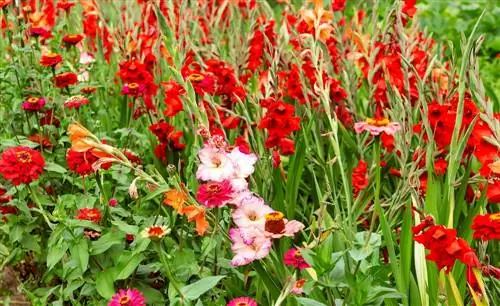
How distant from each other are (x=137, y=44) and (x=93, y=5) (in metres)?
0.71

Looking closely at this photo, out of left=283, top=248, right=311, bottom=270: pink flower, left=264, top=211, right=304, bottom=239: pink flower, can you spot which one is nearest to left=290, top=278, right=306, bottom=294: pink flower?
left=283, top=248, right=311, bottom=270: pink flower

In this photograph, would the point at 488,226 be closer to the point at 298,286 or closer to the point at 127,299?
the point at 298,286

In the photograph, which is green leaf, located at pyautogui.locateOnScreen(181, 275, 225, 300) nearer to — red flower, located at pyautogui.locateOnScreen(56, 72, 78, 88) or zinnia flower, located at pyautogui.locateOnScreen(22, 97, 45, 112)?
zinnia flower, located at pyautogui.locateOnScreen(22, 97, 45, 112)

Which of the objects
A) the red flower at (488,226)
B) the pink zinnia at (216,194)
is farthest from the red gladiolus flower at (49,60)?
the red flower at (488,226)

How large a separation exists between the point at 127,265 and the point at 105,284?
0.10 metres

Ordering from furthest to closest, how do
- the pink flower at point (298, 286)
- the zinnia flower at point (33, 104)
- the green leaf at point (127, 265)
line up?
the zinnia flower at point (33, 104), the green leaf at point (127, 265), the pink flower at point (298, 286)

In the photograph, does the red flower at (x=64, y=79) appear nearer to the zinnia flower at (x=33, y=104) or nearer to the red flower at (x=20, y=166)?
the zinnia flower at (x=33, y=104)

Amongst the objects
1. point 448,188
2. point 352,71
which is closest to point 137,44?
point 352,71

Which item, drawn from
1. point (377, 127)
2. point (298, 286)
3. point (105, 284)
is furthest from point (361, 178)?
point (105, 284)

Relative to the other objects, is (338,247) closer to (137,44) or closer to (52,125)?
(52,125)

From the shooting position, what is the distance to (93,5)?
13.2 feet

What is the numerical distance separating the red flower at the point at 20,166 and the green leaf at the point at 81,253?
247 mm

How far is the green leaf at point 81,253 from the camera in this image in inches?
83.4

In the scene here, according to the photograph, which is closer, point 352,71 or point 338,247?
point 338,247
